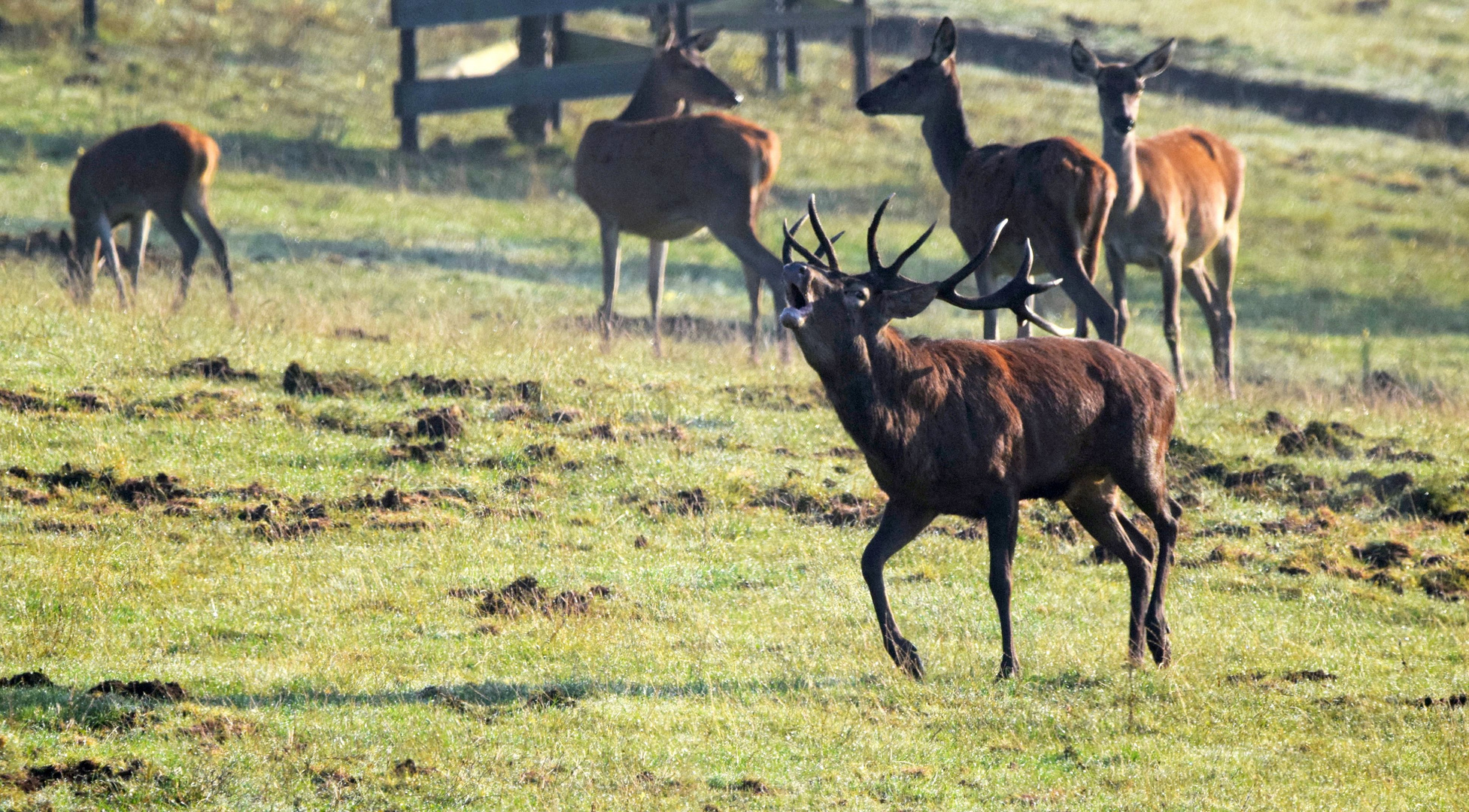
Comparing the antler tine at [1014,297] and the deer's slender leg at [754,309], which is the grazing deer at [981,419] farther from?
the deer's slender leg at [754,309]

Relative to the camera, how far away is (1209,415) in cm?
1423

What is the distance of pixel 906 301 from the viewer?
8078 millimetres

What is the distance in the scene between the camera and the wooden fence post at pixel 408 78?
87.6 feet

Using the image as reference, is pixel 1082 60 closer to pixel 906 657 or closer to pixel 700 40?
pixel 700 40

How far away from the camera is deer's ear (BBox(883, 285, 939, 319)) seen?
8047mm

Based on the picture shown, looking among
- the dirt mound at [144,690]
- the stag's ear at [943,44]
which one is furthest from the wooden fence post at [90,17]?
the dirt mound at [144,690]

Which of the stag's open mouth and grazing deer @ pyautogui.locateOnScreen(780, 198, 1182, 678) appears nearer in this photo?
the stag's open mouth

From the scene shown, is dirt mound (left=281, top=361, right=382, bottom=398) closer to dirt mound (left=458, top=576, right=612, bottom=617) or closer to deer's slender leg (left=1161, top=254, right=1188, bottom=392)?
dirt mound (left=458, top=576, right=612, bottom=617)

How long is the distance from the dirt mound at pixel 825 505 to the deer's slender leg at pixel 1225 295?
6.36 m

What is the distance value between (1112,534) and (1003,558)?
941 mm

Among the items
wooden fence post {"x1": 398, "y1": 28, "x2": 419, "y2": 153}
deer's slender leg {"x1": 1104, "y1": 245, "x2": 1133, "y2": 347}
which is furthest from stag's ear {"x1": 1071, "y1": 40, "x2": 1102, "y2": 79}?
wooden fence post {"x1": 398, "y1": 28, "x2": 419, "y2": 153}

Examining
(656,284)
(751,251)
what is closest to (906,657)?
(751,251)

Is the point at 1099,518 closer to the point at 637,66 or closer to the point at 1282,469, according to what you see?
the point at 1282,469

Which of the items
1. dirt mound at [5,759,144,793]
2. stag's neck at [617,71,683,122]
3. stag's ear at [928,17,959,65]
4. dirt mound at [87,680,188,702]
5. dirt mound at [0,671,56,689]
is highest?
stag's ear at [928,17,959,65]
